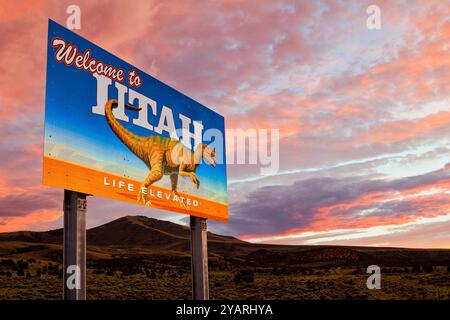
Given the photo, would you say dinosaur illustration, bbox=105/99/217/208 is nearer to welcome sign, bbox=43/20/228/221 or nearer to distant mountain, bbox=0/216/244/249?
welcome sign, bbox=43/20/228/221

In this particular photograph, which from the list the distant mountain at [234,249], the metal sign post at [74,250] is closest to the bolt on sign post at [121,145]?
the metal sign post at [74,250]

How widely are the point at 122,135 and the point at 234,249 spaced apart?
98301 mm

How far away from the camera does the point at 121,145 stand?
48.6 ft

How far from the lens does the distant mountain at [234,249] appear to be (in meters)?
83.8

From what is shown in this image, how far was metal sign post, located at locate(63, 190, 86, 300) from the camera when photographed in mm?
12172

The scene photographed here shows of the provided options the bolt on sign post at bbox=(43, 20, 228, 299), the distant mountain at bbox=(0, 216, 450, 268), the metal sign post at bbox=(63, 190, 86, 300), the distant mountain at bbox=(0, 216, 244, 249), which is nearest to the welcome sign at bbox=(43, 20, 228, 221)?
the bolt on sign post at bbox=(43, 20, 228, 299)

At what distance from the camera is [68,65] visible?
43.4 feet

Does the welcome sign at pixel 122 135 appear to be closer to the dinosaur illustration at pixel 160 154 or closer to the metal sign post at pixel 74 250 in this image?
the dinosaur illustration at pixel 160 154

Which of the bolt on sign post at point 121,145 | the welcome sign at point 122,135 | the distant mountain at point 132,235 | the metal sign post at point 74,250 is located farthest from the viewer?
the distant mountain at point 132,235

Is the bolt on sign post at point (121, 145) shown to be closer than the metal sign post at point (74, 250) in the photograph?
No

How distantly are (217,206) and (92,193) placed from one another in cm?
754

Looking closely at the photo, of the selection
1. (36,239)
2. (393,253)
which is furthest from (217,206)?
(36,239)

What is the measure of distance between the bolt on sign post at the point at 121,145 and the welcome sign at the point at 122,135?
25mm
